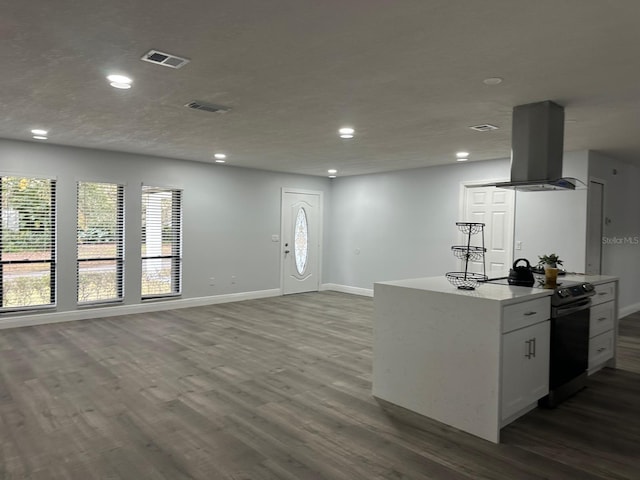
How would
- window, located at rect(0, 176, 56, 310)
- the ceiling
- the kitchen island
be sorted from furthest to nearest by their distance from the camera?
1. window, located at rect(0, 176, 56, 310)
2. the kitchen island
3. the ceiling

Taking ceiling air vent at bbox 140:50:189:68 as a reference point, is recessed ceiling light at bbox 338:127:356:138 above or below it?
above

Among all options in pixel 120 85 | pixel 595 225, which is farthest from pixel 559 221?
pixel 120 85

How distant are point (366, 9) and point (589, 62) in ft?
5.44

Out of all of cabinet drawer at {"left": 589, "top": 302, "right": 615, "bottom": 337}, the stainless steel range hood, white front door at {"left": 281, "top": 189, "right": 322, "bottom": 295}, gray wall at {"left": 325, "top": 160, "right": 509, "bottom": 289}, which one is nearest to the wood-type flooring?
cabinet drawer at {"left": 589, "top": 302, "right": 615, "bottom": 337}

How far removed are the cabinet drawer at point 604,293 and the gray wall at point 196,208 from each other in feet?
19.4

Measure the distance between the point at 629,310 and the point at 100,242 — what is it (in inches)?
336

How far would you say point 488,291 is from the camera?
330cm

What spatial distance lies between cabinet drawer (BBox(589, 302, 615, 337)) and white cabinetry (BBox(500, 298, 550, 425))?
1055 mm

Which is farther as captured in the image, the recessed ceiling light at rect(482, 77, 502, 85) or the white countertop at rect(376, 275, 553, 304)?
the recessed ceiling light at rect(482, 77, 502, 85)

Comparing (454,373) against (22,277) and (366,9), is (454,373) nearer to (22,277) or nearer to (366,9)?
(366,9)

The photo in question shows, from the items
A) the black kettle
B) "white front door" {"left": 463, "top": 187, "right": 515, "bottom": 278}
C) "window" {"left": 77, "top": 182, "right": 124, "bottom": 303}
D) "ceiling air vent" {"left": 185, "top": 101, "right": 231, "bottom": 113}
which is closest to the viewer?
the black kettle

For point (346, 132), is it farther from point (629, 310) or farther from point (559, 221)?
point (629, 310)

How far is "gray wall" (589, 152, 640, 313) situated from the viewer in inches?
260

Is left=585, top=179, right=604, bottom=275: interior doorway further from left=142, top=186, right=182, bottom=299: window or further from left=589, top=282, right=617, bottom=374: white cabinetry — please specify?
left=142, top=186, right=182, bottom=299: window
